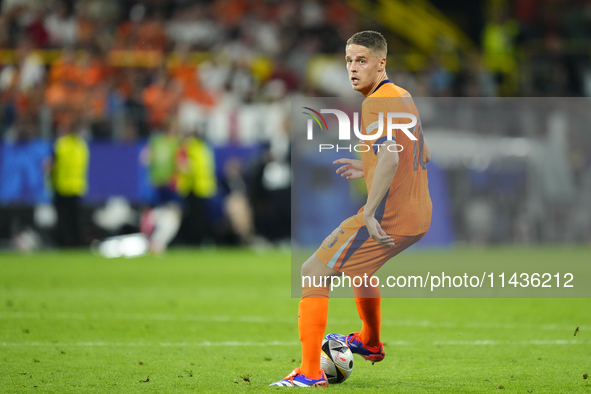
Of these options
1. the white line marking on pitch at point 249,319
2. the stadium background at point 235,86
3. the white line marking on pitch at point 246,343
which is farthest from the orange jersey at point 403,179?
the stadium background at point 235,86

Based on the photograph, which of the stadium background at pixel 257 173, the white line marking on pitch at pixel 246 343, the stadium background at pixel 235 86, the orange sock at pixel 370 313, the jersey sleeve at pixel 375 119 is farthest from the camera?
the stadium background at pixel 235 86

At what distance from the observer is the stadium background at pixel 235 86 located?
15688 millimetres

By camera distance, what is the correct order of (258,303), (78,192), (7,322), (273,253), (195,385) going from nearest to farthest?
(195,385) → (7,322) → (258,303) → (78,192) → (273,253)

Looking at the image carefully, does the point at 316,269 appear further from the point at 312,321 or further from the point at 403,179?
the point at 403,179

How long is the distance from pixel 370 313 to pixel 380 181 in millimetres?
1065

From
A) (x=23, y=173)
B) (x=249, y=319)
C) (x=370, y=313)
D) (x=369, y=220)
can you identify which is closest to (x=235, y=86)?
(x=23, y=173)

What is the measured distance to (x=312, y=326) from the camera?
484cm

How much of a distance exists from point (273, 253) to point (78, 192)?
3.65 metres

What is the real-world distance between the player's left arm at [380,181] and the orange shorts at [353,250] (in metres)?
0.13

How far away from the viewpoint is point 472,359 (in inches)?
243

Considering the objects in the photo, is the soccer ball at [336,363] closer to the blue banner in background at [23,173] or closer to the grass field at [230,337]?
the grass field at [230,337]

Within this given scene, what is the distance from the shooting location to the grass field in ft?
17.2

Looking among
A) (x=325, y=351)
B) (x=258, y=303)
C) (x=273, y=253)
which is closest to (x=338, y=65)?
(x=273, y=253)

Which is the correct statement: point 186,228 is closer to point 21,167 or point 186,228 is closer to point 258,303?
point 21,167
